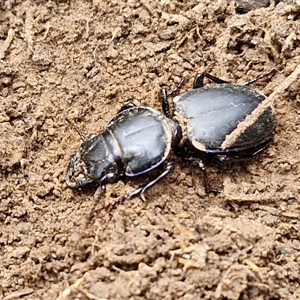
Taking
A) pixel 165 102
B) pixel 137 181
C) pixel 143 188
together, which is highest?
pixel 165 102

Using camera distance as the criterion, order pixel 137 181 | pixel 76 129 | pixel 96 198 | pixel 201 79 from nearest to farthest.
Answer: pixel 96 198
pixel 137 181
pixel 76 129
pixel 201 79

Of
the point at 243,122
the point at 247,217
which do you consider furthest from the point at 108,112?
the point at 247,217

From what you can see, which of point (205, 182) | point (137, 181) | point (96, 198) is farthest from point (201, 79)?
point (96, 198)


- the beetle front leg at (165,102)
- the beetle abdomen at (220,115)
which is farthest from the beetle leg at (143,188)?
the beetle front leg at (165,102)

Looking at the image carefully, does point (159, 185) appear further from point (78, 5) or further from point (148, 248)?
point (78, 5)

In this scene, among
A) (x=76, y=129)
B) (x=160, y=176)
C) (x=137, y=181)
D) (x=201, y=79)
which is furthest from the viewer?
(x=201, y=79)

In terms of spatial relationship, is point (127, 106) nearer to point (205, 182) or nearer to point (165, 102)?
point (165, 102)

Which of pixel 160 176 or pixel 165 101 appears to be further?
pixel 165 101

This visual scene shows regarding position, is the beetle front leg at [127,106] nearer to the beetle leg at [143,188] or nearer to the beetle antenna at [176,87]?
the beetle antenna at [176,87]
